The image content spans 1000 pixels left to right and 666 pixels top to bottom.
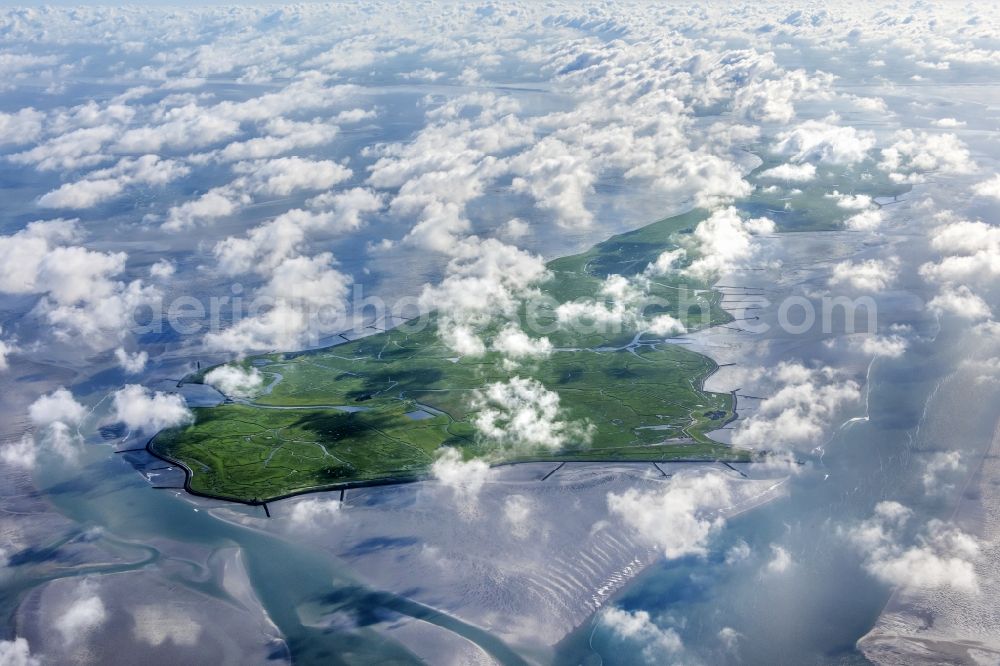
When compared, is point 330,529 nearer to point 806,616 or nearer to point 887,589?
point 806,616

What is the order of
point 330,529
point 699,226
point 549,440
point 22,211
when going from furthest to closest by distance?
point 22,211
point 699,226
point 549,440
point 330,529

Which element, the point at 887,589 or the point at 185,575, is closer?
the point at 887,589

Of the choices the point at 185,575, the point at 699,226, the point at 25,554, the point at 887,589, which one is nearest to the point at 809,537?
the point at 887,589

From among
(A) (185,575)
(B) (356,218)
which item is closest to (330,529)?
(A) (185,575)

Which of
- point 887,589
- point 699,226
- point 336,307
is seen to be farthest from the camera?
point 699,226

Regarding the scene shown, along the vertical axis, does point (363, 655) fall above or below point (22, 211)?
below

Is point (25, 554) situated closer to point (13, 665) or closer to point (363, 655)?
point (13, 665)
